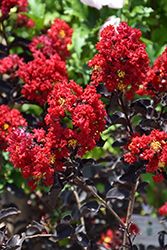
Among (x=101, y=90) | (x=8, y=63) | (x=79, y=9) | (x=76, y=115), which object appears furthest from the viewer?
(x=79, y=9)

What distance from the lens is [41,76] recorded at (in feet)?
3.14

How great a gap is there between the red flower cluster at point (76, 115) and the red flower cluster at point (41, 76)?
205 millimetres

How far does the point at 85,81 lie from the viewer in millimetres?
1338

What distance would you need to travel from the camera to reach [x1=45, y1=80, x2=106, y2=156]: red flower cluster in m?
0.72

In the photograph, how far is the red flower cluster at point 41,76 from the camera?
0.96 metres

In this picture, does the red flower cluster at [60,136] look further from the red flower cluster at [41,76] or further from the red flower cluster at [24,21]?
the red flower cluster at [24,21]

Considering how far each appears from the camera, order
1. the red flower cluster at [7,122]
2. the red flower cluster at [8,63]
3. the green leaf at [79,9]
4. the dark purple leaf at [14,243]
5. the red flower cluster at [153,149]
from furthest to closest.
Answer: the green leaf at [79,9], the red flower cluster at [8,63], the red flower cluster at [7,122], the dark purple leaf at [14,243], the red flower cluster at [153,149]

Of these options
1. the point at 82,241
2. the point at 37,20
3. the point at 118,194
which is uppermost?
the point at 37,20

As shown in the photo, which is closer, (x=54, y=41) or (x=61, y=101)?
(x=61, y=101)

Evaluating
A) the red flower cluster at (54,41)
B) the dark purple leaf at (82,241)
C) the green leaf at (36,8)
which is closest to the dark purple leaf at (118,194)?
the dark purple leaf at (82,241)

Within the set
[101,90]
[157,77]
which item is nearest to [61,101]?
[101,90]

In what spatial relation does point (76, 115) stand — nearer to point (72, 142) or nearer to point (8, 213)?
point (72, 142)

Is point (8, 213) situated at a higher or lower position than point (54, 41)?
lower

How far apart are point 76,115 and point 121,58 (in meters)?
0.19
